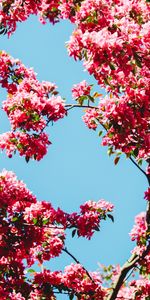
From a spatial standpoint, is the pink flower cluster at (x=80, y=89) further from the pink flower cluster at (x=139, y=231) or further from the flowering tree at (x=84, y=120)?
the pink flower cluster at (x=139, y=231)

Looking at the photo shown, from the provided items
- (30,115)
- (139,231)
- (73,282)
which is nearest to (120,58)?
(30,115)

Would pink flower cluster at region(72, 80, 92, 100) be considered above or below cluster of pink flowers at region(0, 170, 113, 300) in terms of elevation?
above

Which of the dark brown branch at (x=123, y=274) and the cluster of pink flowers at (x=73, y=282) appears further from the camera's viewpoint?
the cluster of pink flowers at (x=73, y=282)

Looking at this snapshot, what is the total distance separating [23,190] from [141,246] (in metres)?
2.31

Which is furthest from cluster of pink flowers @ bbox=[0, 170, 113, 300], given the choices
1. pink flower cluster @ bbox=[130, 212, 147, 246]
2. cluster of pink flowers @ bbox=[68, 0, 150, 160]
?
cluster of pink flowers @ bbox=[68, 0, 150, 160]

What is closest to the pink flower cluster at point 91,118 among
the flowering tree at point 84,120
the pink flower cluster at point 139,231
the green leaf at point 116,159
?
the flowering tree at point 84,120

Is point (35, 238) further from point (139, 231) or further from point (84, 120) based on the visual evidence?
point (84, 120)

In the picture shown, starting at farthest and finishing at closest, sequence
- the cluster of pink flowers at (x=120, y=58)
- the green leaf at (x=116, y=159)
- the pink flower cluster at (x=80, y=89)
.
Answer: the pink flower cluster at (x=80, y=89) < the green leaf at (x=116, y=159) < the cluster of pink flowers at (x=120, y=58)

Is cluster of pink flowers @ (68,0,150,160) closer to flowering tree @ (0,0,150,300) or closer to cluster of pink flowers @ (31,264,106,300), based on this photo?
flowering tree @ (0,0,150,300)

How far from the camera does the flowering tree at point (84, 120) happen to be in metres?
5.58

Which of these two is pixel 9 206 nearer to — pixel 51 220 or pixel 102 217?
pixel 51 220

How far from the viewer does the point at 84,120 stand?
28.3 feet

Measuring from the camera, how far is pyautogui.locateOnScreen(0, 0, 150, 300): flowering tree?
558 cm

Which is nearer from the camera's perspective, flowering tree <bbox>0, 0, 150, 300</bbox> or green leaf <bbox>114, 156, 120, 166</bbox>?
flowering tree <bbox>0, 0, 150, 300</bbox>
